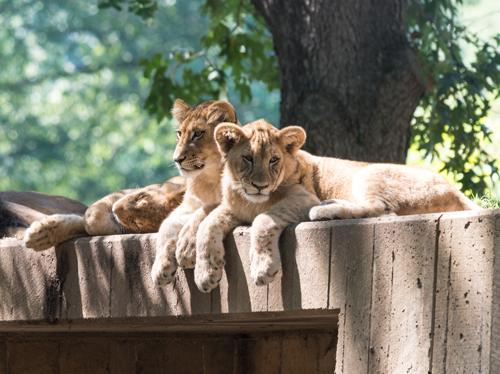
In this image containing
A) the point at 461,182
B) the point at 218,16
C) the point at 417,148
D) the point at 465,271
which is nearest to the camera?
the point at 465,271

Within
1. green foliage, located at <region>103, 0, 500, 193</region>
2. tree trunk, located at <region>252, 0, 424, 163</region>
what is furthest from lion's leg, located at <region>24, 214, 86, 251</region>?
green foliage, located at <region>103, 0, 500, 193</region>

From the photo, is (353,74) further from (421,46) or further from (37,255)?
(37,255)

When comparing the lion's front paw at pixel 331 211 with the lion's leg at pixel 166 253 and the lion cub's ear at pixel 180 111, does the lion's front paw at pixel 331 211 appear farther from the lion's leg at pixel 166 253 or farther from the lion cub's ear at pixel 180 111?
the lion cub's ear at pixel 180 111

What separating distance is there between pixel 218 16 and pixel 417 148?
2108mm

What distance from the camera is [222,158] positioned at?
5.60 metres

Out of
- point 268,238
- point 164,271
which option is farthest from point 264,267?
point 164,271

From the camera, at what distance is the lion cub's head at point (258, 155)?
5316 millimetres

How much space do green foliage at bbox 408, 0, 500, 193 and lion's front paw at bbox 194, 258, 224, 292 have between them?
370 centimetres

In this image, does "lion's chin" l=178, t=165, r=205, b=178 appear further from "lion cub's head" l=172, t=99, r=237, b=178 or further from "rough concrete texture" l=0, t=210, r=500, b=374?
"rough concrete texture" l=0, t=210, r=500, b=374

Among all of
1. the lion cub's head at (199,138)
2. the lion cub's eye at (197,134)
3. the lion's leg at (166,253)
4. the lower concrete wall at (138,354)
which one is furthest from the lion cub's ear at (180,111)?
the lower concrete wall at (138,354)

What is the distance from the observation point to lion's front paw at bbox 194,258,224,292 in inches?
207

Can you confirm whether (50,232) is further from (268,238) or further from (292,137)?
(268,238)

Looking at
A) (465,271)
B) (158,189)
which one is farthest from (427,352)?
(158,189)

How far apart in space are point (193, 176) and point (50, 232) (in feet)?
3.29
